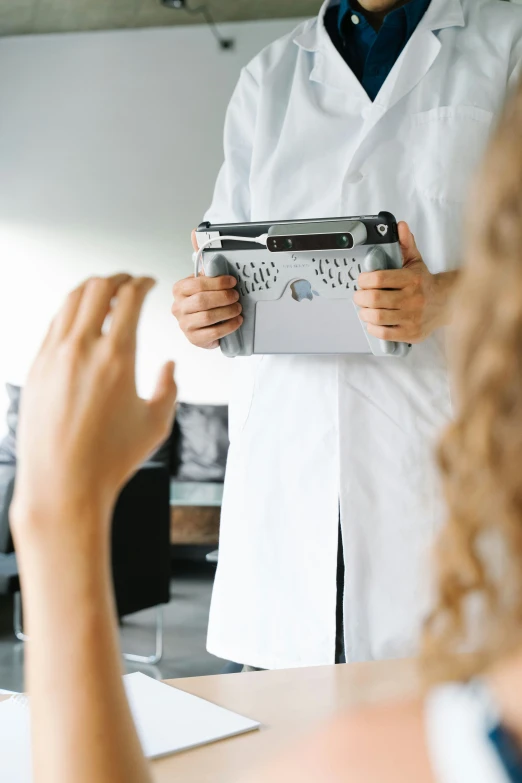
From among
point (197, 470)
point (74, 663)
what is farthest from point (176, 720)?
point (197, 470)

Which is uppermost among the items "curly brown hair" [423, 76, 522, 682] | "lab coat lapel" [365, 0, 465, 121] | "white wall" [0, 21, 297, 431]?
→ "white wall" [0, 21, 297, 431]

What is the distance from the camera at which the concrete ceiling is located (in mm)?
4809

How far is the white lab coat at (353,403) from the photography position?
45.4 inches

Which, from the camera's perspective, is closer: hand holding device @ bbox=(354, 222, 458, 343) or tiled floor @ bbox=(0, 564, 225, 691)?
hand holding device @ bbox=(354, 222, 458, 343)

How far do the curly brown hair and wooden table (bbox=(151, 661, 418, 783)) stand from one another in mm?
379

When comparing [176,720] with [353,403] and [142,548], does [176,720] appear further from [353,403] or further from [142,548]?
[142,548]

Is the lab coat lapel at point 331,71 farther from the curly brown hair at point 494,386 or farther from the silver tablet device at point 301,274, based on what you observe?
the curly brown hair at point 494,386

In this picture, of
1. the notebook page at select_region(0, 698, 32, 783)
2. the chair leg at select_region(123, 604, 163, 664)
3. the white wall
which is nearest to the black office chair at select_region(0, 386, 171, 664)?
the chair leg at select_region(123, 604, 163, 664)

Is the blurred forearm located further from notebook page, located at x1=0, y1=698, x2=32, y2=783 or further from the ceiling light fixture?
the ceiling light fixture

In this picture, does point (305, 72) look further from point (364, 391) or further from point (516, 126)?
point (516, 126)

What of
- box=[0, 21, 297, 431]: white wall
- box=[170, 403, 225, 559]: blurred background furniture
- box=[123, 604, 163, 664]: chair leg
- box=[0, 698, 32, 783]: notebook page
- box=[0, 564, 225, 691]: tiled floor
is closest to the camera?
box=[0, 698, 32, 783]: notebook page

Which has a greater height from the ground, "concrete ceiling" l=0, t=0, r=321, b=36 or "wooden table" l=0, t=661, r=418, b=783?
"concrete ceiling" l=0, t=0, r=321, b=36

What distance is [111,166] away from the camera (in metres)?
5.20

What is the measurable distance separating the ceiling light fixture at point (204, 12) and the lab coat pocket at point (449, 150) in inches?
154
